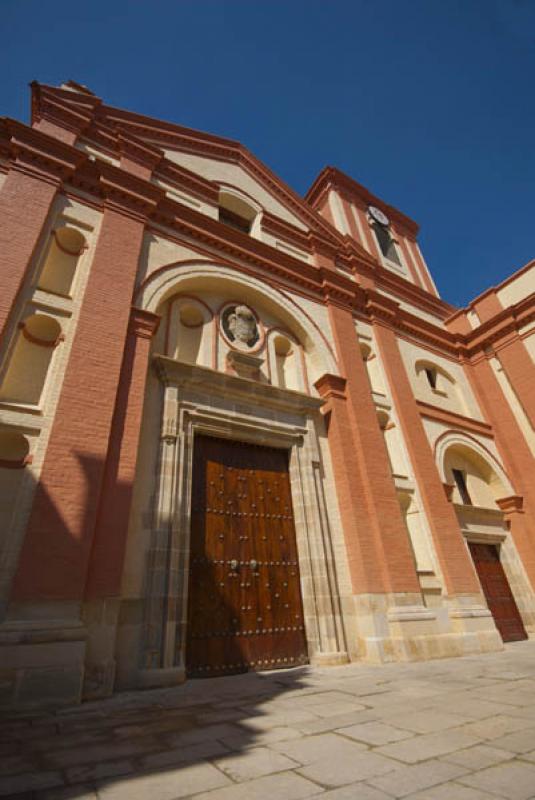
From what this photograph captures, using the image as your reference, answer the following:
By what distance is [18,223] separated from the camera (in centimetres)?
644

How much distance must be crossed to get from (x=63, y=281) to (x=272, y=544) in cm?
581

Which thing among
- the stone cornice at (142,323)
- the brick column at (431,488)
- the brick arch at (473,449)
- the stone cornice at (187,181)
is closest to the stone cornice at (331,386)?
the brick column at (431,488)

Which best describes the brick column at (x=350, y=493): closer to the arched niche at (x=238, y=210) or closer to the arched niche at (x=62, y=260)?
the arched niche at (x=62, y=260)

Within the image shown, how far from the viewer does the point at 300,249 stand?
38.6 feet

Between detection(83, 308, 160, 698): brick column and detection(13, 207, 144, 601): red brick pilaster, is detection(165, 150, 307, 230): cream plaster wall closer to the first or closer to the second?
detection(13, 207, 144, 601): red brick pilaster

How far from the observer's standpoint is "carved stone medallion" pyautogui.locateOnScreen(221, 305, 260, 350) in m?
8.73

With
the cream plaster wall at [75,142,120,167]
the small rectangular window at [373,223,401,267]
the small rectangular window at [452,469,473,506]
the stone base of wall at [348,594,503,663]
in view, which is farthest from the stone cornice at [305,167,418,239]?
the stone base of wall at [348,594,503,663]

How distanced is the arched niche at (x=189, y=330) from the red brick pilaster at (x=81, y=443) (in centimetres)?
118

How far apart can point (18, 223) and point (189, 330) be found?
11.1 ft

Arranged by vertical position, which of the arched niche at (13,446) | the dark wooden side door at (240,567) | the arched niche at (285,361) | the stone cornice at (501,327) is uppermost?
the stone cornice at (501,327)

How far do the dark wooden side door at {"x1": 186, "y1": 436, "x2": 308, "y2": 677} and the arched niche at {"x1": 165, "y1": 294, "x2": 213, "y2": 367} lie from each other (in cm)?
186

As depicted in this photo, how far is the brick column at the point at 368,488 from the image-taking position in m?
6.97

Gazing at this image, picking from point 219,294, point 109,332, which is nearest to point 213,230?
point 219,294

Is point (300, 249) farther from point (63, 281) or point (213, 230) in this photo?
point (63, 281)
